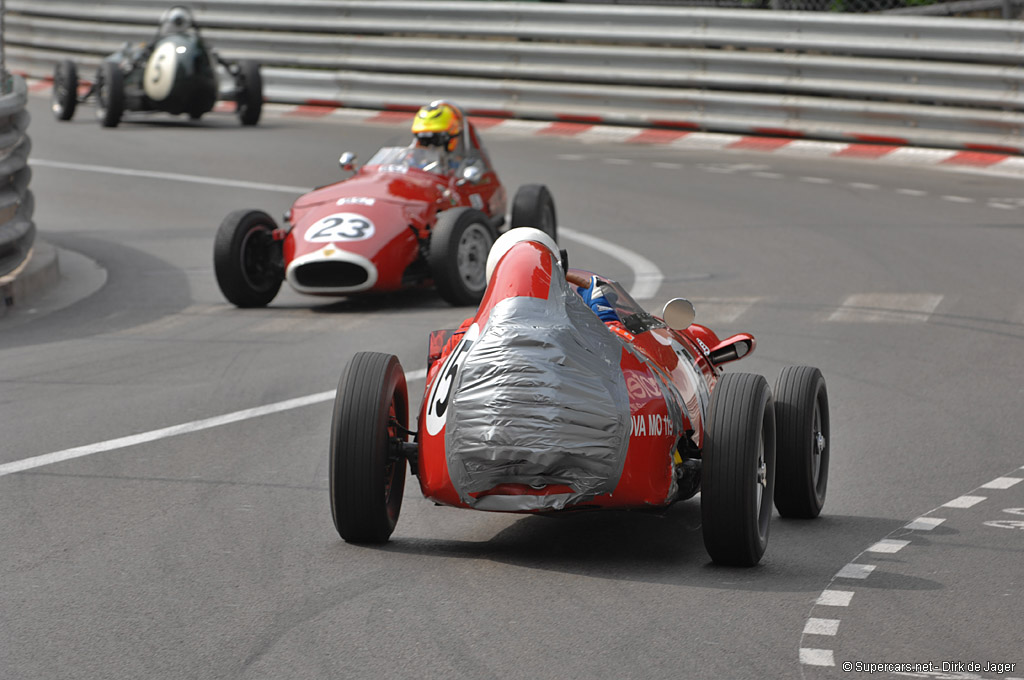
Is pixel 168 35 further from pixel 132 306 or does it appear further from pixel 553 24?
pixel 132 306

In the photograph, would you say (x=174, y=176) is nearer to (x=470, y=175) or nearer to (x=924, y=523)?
(x=470, y=175)

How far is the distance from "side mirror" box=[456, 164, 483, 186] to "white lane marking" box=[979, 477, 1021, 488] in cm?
683

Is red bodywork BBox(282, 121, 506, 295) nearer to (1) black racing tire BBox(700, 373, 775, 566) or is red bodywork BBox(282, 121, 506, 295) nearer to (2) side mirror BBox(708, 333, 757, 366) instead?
(2) side mirror BBox(708, 333, 757, 366)

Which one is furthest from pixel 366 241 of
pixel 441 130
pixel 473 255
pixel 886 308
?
pixel 886 308

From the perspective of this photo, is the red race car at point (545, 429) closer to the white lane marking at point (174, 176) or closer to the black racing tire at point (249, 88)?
the white lane marking at point (174, 176)

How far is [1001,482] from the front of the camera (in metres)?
7.32

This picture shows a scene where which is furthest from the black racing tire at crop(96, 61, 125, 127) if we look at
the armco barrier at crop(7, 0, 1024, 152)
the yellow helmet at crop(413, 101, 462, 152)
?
the yellow helmet at crop(413, 101, 462, 152)

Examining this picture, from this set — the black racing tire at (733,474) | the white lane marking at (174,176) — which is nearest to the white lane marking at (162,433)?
the black racing tire at (733,474)

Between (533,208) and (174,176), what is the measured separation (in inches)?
290

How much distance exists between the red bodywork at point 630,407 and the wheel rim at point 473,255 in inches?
219

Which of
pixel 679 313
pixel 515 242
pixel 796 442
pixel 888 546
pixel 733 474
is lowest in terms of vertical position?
pixel 888 546

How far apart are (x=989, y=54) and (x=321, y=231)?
10.8m

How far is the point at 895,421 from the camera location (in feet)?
28.3

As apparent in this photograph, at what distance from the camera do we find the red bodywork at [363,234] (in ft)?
39.4
